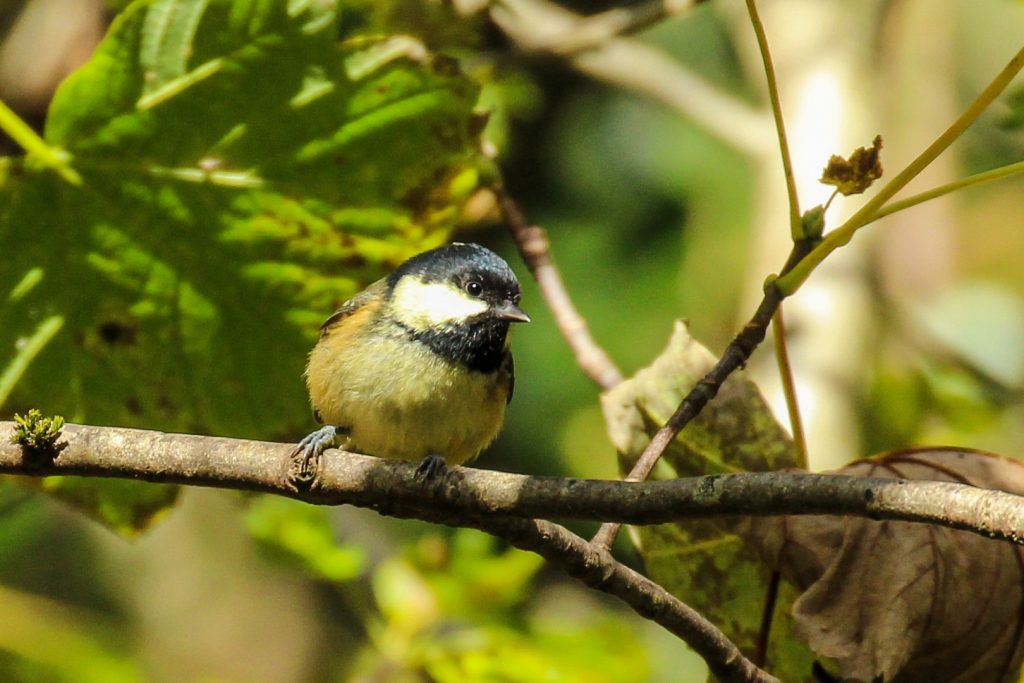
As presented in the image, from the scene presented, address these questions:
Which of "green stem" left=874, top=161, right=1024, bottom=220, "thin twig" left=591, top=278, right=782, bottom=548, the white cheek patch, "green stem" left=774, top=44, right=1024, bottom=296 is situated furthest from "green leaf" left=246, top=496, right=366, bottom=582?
"green stem" left=874, top=161, right=1024, bottom=220

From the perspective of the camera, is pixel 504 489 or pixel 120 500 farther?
pixel 120 500

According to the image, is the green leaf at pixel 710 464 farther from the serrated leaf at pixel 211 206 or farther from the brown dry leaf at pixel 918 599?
the serrated leaf at pixel 211 206

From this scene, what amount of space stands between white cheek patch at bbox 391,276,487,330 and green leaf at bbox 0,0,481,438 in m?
0.42

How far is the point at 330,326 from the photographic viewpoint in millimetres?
3385

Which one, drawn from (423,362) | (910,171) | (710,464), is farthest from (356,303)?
(910,171)

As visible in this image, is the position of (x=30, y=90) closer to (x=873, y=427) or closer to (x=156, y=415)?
(x=156, y=415)

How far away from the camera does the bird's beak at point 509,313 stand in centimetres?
336

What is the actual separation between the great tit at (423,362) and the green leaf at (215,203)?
22 centimetres

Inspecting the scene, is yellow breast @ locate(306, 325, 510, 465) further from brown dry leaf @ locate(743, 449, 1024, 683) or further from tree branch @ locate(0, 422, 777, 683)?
brown dry leaf @ locate(743, 449, 1024, 683)

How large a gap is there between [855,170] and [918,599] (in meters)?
0.72

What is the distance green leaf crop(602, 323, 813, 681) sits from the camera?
2344mm

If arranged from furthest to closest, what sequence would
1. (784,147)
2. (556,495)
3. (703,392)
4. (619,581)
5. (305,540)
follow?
1. (305,540)
2. (703,392)
3. (784,147)
4. (619,581)
5. (556,495)

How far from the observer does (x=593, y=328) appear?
5.44 m

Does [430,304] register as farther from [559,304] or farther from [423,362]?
[559,304]
